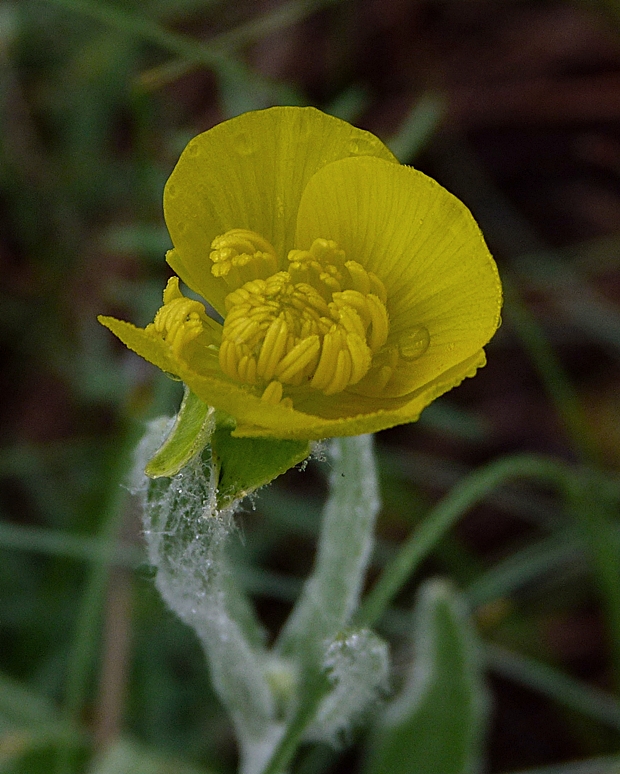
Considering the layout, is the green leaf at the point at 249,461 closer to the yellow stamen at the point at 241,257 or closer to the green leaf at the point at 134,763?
the yellow stamen at the point at 241,257

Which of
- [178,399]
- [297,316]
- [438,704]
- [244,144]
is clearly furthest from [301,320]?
[438,704]

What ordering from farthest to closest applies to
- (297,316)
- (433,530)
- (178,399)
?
1. (178,399)
2. (433,530)
3. (297,316)

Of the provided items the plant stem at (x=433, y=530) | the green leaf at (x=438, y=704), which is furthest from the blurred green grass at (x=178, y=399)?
the plant stem at (x=433, y=530)

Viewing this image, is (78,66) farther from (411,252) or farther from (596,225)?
(411,252)

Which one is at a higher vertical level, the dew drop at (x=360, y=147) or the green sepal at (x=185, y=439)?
the dew drop at (x=360, y=147)

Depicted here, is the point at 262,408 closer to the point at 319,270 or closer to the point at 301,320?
the point at 301,320

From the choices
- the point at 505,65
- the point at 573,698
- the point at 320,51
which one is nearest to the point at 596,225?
the point at 505,65
